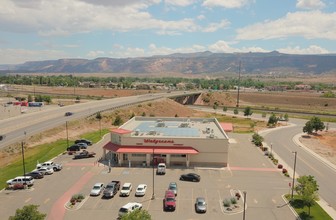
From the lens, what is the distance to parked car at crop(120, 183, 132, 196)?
47.6 meters

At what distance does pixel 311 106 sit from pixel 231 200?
166047 mm

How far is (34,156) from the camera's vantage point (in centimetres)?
6812

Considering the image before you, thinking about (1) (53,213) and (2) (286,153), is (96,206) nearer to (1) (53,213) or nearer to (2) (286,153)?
(1) (53,213)

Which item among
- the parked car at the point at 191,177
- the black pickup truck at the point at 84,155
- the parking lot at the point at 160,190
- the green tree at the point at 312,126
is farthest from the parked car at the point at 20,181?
the green tree at the point at 312,126

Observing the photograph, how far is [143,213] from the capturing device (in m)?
31.6

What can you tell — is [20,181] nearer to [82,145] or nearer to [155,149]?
[82,145]

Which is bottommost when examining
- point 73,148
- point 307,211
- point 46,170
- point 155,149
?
point 307,211

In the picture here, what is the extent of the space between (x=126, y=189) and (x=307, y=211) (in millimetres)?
25910

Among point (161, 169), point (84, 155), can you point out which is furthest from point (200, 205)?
point (84, 155)

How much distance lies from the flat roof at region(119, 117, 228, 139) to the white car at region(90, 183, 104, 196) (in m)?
18.1

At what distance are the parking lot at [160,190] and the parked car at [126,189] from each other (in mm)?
718

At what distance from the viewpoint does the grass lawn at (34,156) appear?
187 ft

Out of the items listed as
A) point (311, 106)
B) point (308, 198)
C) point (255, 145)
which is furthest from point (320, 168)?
point (311, 106)

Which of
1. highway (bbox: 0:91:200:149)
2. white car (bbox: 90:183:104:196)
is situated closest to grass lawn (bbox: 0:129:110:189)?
highway (bbox: 0:91:200:149)
